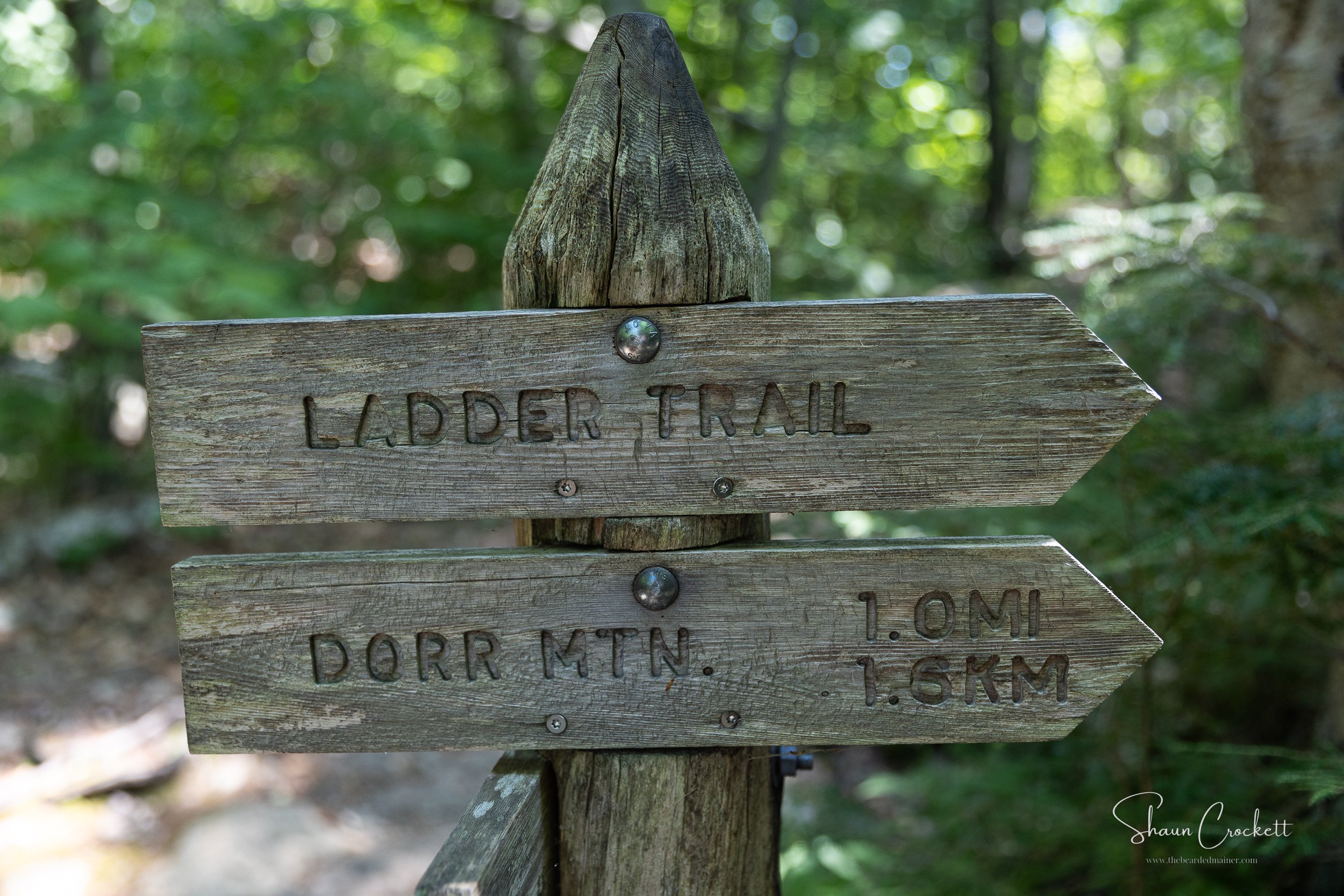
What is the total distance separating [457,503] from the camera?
3.57 feet

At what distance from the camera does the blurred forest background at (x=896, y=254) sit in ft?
6.93

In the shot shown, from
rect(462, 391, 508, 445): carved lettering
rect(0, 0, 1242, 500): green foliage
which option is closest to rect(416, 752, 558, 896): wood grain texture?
rect(462, 391, 508, 445): carved lettering

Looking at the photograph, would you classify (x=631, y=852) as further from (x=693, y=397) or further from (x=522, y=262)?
(x=522, y=262)

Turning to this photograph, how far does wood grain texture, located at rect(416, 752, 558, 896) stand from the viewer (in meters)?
0.97

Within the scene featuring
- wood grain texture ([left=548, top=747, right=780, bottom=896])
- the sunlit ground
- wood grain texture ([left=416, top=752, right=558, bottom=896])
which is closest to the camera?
wood grain texture ([left=416, top=752, right=558, bottom=896])

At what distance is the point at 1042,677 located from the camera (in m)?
1.14

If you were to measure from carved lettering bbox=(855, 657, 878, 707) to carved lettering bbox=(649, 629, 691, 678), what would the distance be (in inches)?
8.6

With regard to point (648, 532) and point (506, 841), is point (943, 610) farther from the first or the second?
point (506, 841)

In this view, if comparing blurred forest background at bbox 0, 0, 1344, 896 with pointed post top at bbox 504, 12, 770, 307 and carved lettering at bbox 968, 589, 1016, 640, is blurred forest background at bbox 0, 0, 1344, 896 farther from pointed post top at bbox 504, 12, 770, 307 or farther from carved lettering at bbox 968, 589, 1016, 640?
pointed post top at bbox 504, 12, 770, 307

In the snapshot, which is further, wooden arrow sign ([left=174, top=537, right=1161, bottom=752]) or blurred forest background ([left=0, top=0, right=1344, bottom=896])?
blurred forest background ([left=0, top=0, right=1344, bottom=896])

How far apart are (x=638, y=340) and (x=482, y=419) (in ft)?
0.70

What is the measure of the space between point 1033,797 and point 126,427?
7344 mm

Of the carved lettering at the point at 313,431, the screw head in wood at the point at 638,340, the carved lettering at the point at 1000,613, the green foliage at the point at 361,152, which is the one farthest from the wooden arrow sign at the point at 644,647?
the green foliage at the point at 361,152

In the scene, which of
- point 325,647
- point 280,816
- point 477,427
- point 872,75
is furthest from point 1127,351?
point 872,75
